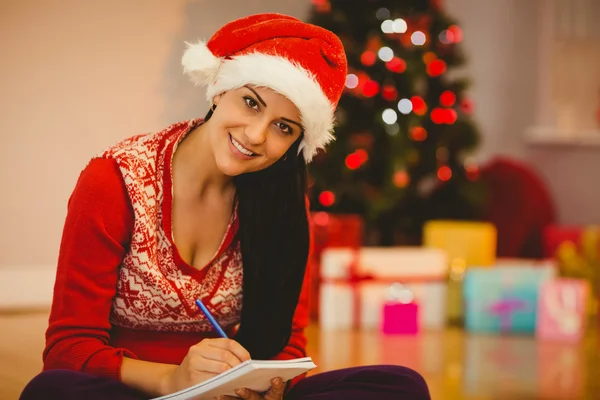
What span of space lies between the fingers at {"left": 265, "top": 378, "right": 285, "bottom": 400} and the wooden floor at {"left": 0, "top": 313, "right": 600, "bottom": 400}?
777 mm

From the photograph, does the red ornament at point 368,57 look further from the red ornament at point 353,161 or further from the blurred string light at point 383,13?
the red ornament at point 353,161

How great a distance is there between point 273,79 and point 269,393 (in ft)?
1.62

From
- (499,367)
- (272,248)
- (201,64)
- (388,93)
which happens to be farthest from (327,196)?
(201,64)

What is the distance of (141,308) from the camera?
1.46 m

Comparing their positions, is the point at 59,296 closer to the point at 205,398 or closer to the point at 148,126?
the point at 205,398

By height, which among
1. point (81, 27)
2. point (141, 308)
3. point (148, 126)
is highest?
point (81, 27)

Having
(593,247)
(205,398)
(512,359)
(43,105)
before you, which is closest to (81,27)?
(43,105)

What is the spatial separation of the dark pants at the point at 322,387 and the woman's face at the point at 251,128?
38 cm

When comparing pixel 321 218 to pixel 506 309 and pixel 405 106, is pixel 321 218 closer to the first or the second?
pixel 405 106

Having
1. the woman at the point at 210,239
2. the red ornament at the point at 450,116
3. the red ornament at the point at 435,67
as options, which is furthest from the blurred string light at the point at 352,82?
the woman at the point at 210,239

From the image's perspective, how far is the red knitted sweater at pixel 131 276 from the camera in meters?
1.33

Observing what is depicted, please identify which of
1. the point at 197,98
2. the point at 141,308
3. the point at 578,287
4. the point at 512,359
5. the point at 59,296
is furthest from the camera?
the point at 578,287

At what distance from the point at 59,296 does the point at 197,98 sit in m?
0.67

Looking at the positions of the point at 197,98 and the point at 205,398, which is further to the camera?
the point at 197,98
